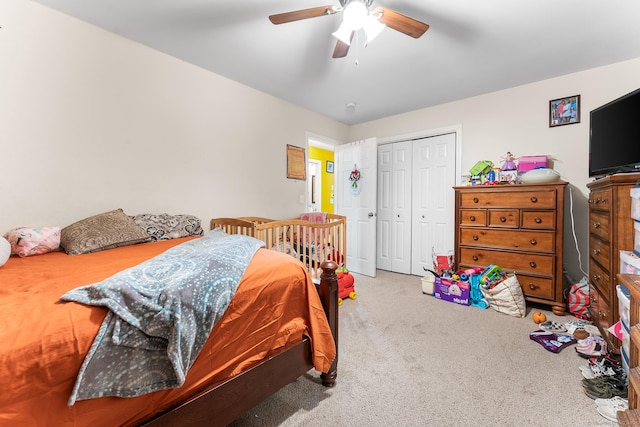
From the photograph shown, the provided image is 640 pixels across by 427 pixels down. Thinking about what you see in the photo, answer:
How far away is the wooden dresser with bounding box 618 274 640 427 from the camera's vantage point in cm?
101

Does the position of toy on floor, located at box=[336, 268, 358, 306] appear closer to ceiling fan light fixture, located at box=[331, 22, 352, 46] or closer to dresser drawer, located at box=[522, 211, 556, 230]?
dresser drawer, located at box=[522, 211, 556, 230]

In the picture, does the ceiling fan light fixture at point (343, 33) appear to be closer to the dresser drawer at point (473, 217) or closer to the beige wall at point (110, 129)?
the beige wall at point (110, 129)

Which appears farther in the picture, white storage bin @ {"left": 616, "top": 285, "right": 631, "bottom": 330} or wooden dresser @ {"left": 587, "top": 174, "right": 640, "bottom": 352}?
wooden dresser @ {"left": 587, "top": 174, "right": 640, "bottom": 352}

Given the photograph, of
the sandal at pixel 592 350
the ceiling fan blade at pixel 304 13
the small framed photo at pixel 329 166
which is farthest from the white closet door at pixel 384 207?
the ceiling fan blade at pixel 304 13

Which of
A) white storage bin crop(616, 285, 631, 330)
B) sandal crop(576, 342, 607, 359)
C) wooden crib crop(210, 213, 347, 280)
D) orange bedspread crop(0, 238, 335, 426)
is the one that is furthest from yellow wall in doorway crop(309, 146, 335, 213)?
white storage bin crop(616, 285, 631, 330)

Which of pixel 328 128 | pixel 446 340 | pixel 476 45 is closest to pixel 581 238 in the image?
pixel 446 340

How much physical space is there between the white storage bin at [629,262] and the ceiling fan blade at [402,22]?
173cm

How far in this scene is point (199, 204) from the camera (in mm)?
2764

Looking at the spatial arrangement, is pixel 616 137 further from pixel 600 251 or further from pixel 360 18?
pixel 360 18

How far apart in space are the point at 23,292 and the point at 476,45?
3.19m

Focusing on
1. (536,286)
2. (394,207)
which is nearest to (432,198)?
(394,207)

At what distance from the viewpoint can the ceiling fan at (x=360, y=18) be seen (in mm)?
1560

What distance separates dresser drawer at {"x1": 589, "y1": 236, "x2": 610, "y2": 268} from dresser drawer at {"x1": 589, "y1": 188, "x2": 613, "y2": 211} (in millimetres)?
253

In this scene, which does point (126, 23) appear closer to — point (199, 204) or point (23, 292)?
point (199, 204)
